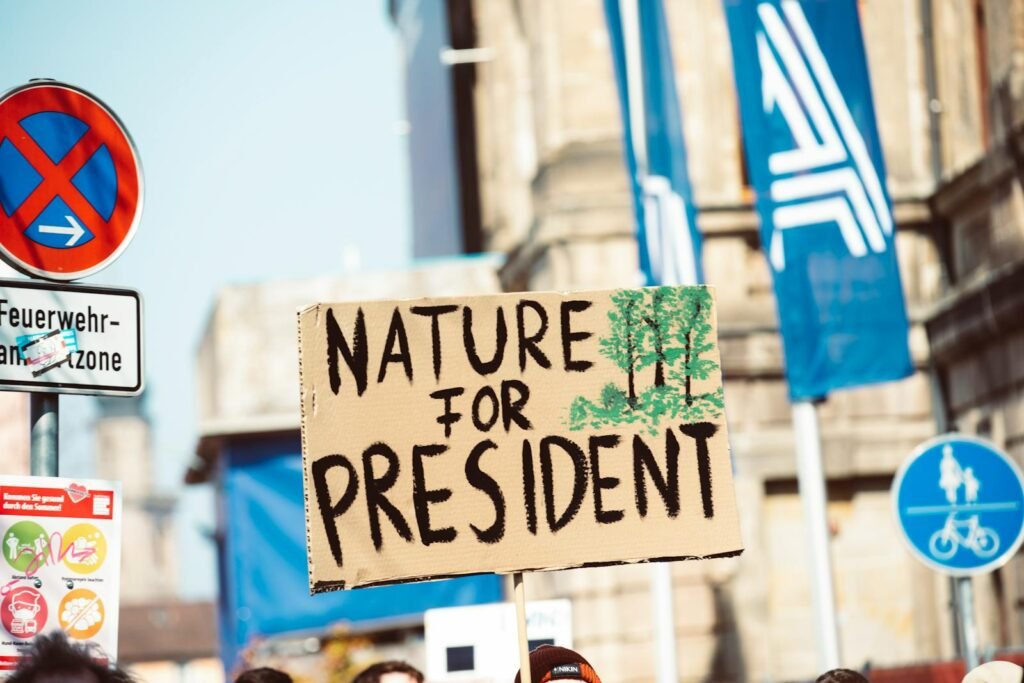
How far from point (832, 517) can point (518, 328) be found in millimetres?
12127

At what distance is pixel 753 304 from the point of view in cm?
1831

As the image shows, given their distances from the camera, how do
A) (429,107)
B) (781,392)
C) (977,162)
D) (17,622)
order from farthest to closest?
(429,107)
(781,392)
(977,162)
(17,622)

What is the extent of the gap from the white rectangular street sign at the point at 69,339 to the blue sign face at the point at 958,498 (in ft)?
16.9

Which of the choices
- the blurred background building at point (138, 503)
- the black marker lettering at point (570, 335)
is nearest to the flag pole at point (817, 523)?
the black marker lettering at point (570, 335)

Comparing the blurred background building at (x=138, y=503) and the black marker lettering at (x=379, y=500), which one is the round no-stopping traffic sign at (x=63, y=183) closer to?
the black marker lettering at (x=379, y=500)

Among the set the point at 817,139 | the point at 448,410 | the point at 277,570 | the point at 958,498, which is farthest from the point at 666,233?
the point at 277,570

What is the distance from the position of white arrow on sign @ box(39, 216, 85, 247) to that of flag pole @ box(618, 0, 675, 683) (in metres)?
8.00

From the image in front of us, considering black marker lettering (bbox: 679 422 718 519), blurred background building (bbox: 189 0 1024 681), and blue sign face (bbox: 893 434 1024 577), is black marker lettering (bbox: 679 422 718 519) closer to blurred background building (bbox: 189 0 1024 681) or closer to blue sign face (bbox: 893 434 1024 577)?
blue sign face (bbox: 893 434 1024 577)

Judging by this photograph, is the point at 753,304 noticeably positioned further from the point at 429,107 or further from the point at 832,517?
the point at 429,107

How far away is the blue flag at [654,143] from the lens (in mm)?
14734

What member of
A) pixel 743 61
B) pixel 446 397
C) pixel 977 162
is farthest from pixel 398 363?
pixel 977 162

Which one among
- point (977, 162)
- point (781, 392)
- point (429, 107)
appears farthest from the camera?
point (429, 107)

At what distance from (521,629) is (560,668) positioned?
12.2 inches

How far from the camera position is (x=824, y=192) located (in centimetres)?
1234
